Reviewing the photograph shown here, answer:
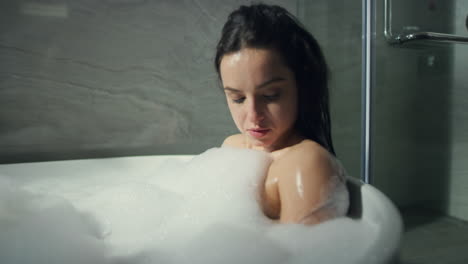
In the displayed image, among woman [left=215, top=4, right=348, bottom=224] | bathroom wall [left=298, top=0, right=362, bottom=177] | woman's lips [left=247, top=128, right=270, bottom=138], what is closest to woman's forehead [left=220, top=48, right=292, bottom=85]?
woman [left=215, top=4, right=348, bottom=224]

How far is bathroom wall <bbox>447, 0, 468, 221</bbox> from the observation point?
1557mm

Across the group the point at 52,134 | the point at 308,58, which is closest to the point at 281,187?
the point at 308,58

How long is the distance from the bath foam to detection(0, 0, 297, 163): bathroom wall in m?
0.36

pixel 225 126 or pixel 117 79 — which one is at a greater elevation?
pixel 117 79

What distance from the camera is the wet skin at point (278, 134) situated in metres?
0.62

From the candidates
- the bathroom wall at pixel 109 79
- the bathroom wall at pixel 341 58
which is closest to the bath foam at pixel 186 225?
the bathroom wall at pixel 109 79

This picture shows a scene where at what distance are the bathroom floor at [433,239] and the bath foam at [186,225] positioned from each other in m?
0.70

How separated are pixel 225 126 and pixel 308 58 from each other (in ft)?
2.88

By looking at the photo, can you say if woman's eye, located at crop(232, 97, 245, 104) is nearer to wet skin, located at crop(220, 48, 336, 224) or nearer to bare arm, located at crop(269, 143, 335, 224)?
wet skin, located at crop(220, 48, 336, 224)

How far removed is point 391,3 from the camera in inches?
59.0

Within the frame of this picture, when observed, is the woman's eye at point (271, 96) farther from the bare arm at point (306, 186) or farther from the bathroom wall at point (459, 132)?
the bathroom wall at point (459, 132)

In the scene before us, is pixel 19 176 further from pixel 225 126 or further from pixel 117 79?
pixel 225 126

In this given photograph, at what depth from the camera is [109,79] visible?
4.65 ft

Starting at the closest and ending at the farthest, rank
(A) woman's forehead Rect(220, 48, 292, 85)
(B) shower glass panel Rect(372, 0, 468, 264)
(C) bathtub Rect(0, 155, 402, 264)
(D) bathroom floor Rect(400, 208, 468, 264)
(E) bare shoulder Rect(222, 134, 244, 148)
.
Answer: (C) bathtub Rect(0, 155, 402, 264)
(A) woman's forehead Rect(220, 48, 292, 85)
(E) bare shoulder Rect(222, 134, 244, 148)
(D) bathroom floor Rect(400, 208, 468, 264)
(B) shower glass panel Rect(372, 0, 468, 264)
